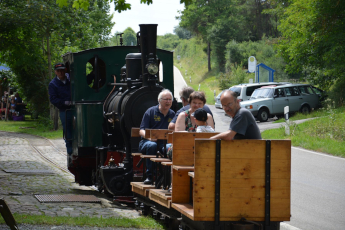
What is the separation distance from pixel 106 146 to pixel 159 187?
256 centimetres

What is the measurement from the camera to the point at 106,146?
9906 mm

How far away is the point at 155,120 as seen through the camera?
835 cm

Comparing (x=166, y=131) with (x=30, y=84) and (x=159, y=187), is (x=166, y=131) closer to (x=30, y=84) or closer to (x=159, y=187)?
(x=159, y=187)

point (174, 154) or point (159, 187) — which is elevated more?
point (174, 154)

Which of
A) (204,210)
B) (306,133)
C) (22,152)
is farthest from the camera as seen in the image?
(306,133)

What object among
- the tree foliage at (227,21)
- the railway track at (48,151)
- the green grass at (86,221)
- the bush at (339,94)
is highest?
the tree foliage at (227,21)

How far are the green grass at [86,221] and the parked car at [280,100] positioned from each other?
19.5m

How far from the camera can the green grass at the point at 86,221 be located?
6.80m

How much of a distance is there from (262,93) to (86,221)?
21.5 meters

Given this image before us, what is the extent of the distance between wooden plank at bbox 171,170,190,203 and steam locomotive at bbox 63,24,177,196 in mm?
2565

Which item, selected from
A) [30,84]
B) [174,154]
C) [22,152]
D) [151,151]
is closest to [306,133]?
[22,152]

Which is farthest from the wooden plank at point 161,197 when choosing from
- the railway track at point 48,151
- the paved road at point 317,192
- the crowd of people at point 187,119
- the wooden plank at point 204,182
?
the railway track at point 48,151

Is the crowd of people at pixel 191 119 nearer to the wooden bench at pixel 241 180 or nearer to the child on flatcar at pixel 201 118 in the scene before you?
the child on flatcar at pixel 201 118

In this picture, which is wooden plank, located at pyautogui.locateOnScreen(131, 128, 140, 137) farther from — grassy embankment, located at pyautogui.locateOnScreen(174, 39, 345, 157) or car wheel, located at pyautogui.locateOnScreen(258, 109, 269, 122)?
car wheel, located at pyautogui.locateOnScreen(258, 109, 269, 122)
